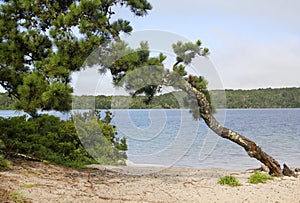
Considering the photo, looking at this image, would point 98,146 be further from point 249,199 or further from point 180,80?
point 249,199

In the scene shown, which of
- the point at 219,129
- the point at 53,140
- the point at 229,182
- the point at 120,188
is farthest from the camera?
the point at 53,140

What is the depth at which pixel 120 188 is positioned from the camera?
573 centimetres

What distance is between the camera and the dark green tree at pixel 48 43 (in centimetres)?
524

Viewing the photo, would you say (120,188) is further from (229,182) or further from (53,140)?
(53,140)

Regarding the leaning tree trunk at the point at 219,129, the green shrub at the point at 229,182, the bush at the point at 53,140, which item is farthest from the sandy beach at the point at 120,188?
the bush at the point at 53,140

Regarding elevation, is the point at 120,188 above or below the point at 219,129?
below

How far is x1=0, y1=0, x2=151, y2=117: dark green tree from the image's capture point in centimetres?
524

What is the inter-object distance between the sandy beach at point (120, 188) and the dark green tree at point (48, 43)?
3.90 feet

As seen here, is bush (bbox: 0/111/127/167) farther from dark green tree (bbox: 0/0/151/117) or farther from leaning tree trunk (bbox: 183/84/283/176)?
leaning tree trunk (bbox: 183/84/283/176)

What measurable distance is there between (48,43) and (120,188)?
2.65 m

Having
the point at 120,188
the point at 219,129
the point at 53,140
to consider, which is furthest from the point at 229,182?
the point at 53,140

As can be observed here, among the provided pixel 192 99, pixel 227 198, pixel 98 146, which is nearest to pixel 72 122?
pixel 98 146

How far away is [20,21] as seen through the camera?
6000 millimetres

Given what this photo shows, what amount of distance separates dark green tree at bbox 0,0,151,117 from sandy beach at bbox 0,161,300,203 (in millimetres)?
1189
